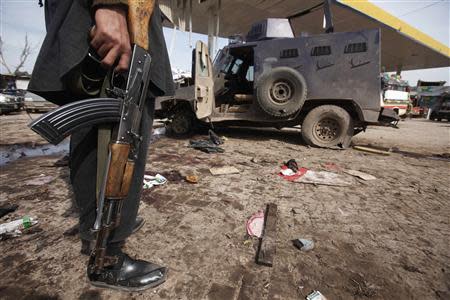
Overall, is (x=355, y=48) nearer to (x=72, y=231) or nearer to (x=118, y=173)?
(x=118, y=173)

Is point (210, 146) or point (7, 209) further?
point (210, 146)

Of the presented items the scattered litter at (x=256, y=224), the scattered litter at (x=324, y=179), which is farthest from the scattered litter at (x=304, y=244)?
the scattered litter at (x=324, y=179)

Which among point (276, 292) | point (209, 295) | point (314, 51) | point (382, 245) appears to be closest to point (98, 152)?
point (209, 295)

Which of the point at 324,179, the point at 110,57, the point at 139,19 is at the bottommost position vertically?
the point at 324,179

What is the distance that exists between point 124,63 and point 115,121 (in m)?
0.26

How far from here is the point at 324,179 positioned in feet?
9.75

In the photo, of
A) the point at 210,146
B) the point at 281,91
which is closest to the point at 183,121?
the point at 210,146

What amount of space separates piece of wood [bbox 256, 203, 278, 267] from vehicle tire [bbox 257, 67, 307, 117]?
2881mm

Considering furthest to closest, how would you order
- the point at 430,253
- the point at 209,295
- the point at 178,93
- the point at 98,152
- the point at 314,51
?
the point at 178,93
the point at 314,51
the point at 430,253
the point at 209,295
the point at 98,152

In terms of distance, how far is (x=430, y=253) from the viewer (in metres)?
1.58

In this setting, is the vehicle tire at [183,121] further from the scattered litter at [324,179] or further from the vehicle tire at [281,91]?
the scattered litter at [324,179]

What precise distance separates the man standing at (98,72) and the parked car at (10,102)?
1231 centimetres

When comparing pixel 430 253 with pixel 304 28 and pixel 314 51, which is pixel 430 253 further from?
pixel 304 28

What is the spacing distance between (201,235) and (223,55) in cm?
500
